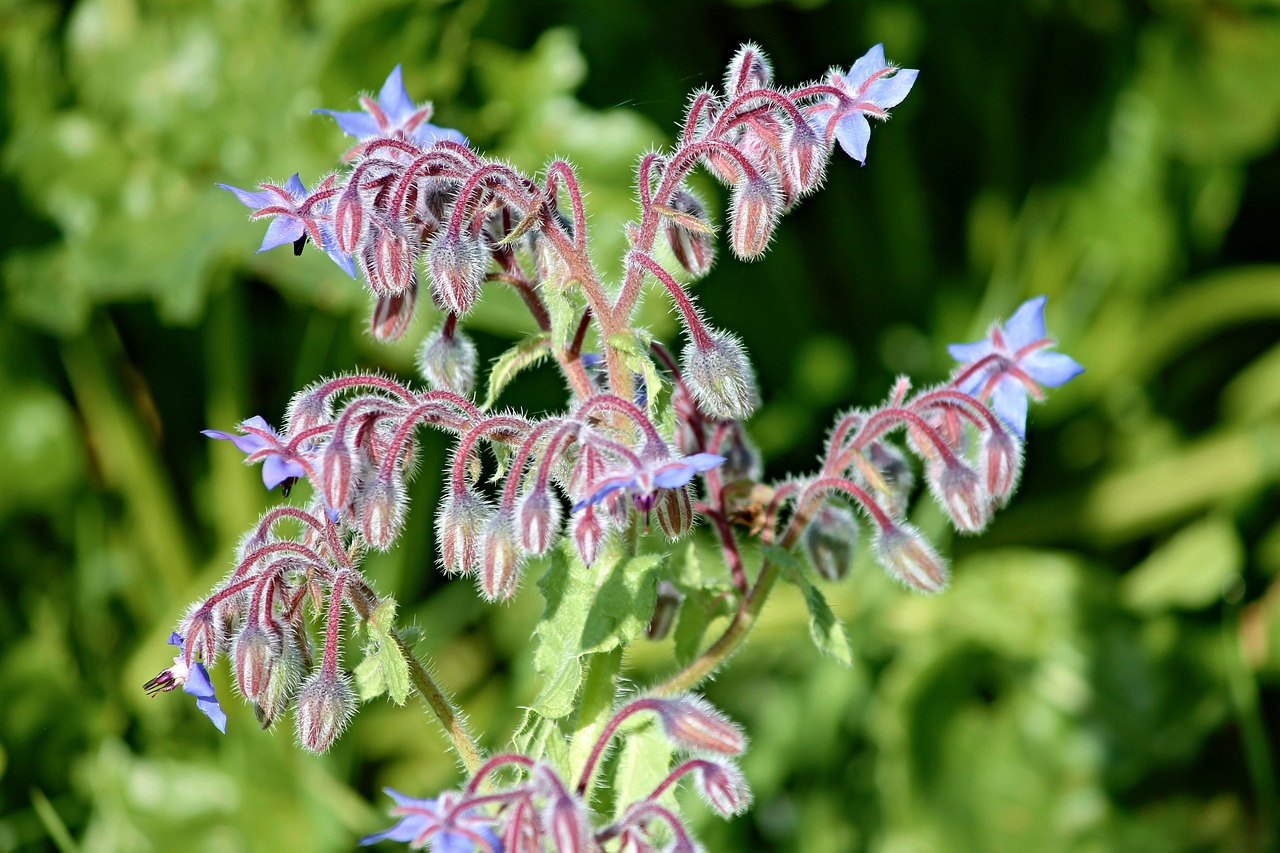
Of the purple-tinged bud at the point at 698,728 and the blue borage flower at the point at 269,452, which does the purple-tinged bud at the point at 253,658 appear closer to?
the blue borage flower at the point at 269,452

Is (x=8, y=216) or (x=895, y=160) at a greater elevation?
(x=8, y=216)

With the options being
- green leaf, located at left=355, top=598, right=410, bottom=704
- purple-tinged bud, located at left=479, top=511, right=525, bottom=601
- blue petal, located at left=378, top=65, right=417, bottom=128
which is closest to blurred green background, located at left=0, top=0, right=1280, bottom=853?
blue petal, located at left=378, top=65, right=417, bottom=128

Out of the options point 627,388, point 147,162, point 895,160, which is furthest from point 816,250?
point 627,388

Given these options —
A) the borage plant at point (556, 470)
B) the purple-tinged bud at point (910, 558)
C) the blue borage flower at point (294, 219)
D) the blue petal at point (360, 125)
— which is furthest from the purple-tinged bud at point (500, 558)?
the blue petal at point (360, 125)

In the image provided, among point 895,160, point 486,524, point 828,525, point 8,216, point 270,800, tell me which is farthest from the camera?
point 895,160

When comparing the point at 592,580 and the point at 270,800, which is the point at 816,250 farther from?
the point at 592,580

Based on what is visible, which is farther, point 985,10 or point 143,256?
point 985,10
